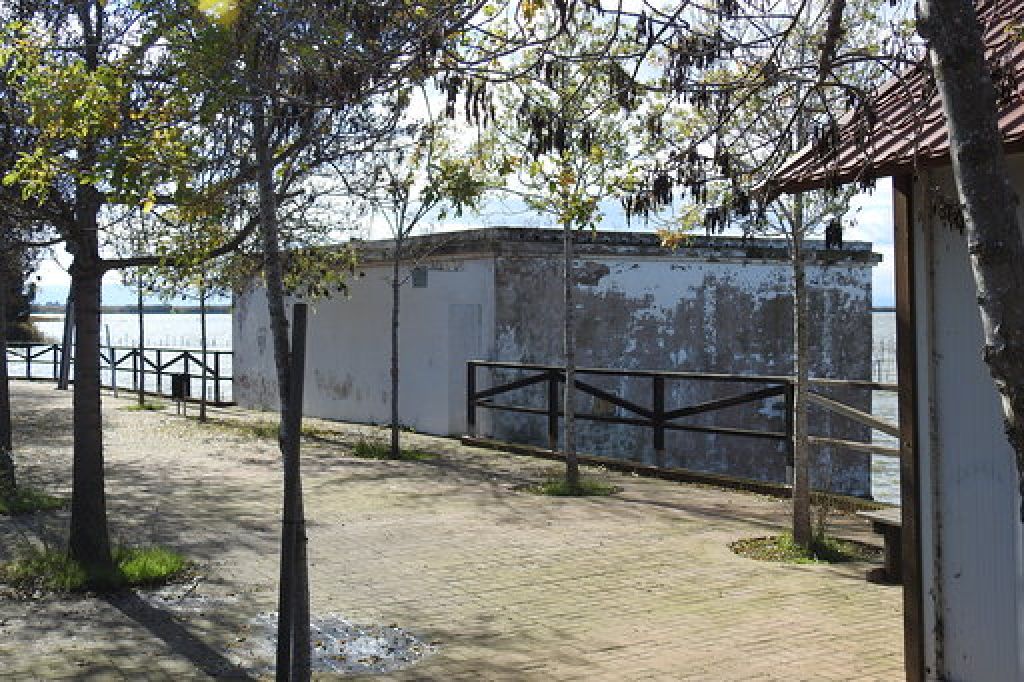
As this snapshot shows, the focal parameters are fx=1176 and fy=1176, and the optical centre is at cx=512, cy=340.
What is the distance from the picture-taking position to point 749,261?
20.3 m

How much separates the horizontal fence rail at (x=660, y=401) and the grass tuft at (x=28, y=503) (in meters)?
5.86

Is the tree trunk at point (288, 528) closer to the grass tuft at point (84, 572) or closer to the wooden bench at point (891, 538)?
the grass tuft at point (84, 572)

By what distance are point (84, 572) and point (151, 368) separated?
2308 cm

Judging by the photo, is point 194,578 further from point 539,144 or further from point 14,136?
point 539,144

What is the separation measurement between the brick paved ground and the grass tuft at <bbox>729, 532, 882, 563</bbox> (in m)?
0.20

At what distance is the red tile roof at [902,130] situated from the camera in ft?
17.2

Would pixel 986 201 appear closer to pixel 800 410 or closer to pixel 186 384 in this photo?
pixel 800 410

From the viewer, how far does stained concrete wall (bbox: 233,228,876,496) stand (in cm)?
1839

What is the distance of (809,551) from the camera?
927 cm

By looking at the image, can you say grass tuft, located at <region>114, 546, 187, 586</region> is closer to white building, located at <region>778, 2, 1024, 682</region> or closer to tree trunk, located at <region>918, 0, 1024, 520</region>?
white building, located at <region>778, 2, 1024, 682</region>

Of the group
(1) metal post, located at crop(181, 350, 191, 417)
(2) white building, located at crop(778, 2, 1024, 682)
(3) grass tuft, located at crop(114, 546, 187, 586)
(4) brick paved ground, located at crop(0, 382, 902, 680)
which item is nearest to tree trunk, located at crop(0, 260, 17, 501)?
(4) brick paved ground, located at crop(0, 382, 902, 680)

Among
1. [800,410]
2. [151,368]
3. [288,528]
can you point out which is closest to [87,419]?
[288,528]

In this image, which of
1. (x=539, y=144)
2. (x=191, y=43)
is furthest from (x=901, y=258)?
(x=191, y=43)

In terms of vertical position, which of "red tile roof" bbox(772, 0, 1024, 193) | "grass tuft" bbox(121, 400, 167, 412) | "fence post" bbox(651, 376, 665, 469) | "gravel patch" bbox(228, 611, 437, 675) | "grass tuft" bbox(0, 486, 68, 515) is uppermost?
"red tile roof" bbox(772, 0, 1024, 193)
